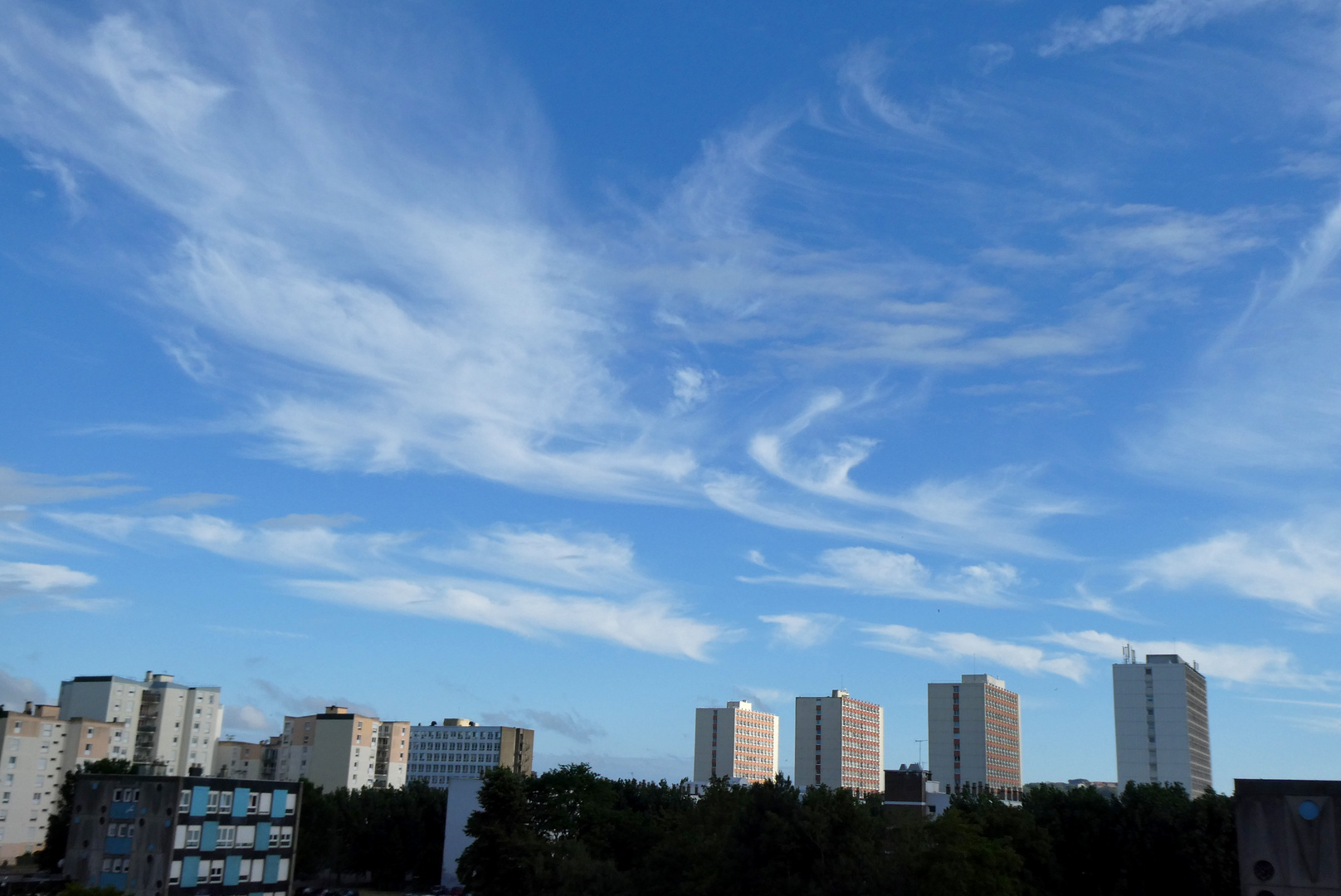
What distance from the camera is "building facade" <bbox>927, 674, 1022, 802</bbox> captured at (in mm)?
177500

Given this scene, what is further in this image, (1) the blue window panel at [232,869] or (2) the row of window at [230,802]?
(1) the blue window panel at [232,869]

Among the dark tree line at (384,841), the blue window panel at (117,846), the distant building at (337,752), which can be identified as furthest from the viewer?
the distant building at (337,752)

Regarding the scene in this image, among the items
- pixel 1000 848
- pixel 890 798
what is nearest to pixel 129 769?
pixel 890 798

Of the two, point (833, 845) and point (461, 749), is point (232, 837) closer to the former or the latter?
point (833, 845)

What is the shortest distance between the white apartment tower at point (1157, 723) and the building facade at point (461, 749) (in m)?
93.2

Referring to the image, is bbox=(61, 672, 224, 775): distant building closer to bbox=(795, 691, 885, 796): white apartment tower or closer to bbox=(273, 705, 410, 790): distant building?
bbox=(273, 705, 410, 790): distant building

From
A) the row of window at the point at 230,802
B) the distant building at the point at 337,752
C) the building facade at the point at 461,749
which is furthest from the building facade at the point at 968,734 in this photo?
the row of window at the point at 230,802

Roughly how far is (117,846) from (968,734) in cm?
13745

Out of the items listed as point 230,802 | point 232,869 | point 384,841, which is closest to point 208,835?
point 230,802

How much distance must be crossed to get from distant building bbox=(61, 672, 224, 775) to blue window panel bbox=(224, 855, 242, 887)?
2434 inches

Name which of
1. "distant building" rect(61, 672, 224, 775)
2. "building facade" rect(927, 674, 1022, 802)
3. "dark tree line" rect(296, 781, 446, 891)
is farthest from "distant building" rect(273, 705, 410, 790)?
"building facade" rect(927, 674, 1022, 802)

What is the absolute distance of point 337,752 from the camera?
152 m

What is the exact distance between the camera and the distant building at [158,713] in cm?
12950

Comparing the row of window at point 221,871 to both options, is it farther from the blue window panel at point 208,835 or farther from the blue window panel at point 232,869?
the blue window panel at point 208,835
